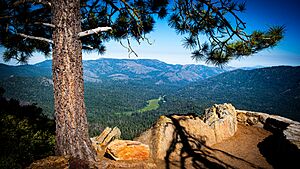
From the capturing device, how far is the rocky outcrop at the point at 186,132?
19.2ft

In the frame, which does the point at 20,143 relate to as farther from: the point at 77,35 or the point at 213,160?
the point at 213,160

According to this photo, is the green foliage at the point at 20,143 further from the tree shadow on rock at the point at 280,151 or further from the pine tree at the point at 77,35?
the tree shadow on rock at the point at 280,151

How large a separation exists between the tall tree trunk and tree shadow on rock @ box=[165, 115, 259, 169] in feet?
9.55

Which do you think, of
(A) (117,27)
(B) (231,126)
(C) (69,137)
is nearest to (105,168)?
(C) (69,137)

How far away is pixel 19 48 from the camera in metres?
5.08

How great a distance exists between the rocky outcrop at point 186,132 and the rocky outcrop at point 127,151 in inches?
18.1

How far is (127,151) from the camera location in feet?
16.3

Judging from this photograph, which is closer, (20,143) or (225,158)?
(20,143)

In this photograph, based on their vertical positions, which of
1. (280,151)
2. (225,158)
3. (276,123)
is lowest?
(225,158)

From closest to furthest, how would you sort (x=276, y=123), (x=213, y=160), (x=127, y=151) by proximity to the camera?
1. (x=127, y=151)
2. (x=213, y=160)
3. (x=276, y=123)

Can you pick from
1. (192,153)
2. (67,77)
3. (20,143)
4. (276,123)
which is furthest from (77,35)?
(276,123)

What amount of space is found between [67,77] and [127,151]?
2714 millimetres

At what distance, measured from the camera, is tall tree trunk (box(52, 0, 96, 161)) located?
3.33 meters

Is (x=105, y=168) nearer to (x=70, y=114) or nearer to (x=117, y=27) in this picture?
(x=70, y=114)
